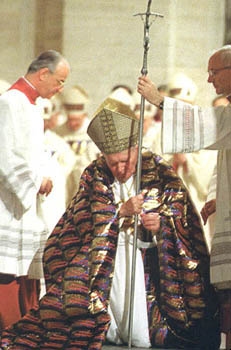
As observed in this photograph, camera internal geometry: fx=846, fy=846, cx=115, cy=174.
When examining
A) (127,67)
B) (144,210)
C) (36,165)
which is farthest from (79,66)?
(144,210)

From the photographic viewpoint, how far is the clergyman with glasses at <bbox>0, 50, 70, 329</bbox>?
700 cm

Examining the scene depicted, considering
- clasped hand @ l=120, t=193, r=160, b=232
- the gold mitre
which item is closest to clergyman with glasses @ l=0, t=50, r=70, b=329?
the gold mitre

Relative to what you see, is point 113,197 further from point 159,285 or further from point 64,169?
point 64,169

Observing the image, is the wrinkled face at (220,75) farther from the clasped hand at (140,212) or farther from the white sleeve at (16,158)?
the white sleeve at (16,158)

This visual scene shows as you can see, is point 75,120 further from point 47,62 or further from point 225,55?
point 225,55

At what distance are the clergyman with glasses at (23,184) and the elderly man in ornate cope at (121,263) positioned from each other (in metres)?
0.30

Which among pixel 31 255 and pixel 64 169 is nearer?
pixel 31 255

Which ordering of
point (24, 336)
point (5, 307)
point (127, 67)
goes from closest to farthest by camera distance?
point (24, 336) → point (5, 307) → point (127, 67)

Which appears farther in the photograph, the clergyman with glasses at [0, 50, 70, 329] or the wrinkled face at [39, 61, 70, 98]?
the wrinkled face at [39, 61, 70, 98]

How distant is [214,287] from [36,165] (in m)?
1.80

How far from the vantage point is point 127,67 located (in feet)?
27.6

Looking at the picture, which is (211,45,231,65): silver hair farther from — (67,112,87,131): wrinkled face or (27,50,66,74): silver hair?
(67,112,87,131): wrinkled face

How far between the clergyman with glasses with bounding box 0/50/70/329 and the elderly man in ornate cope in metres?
0.30

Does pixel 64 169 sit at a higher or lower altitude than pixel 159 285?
higher
